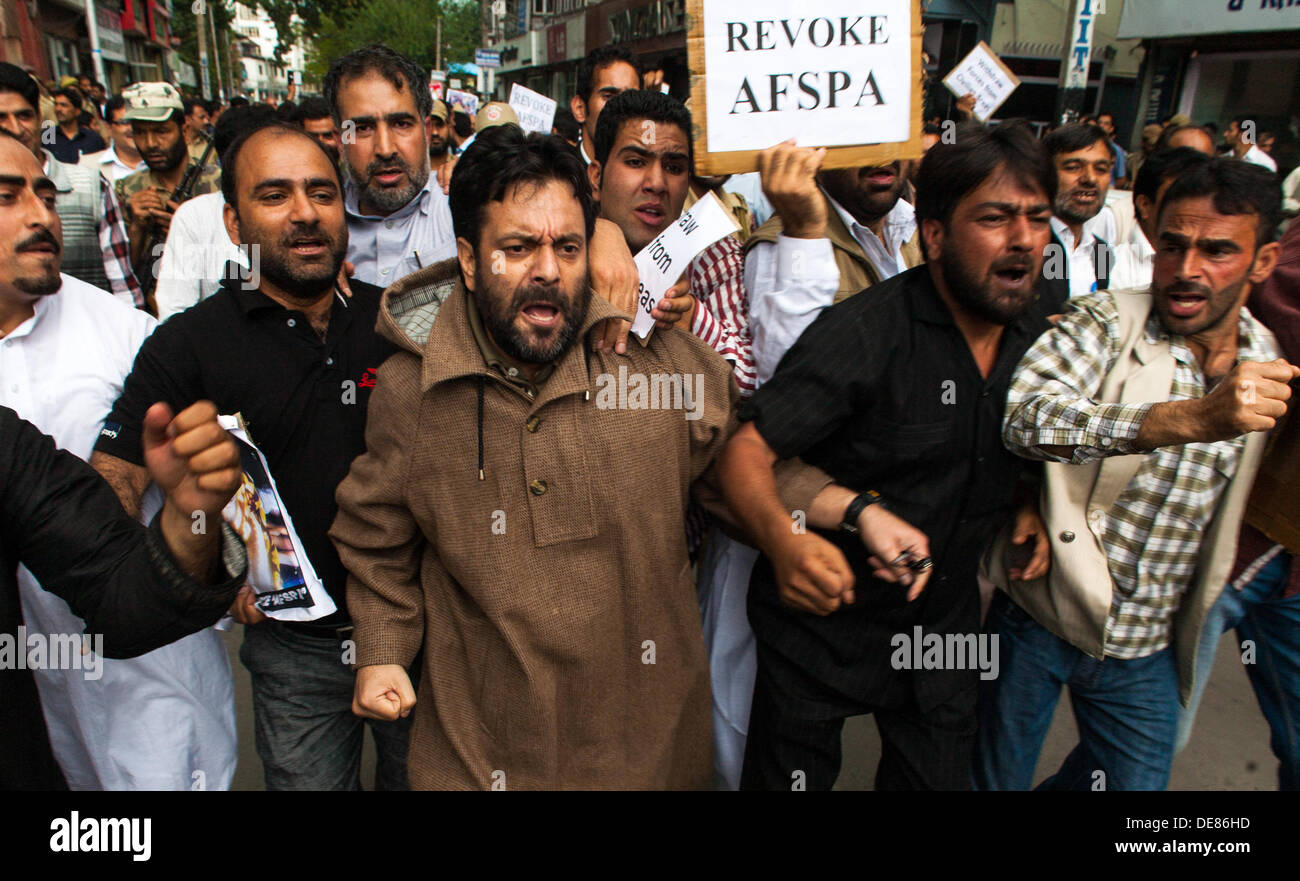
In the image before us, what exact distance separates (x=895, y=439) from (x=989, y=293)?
0.41 metres

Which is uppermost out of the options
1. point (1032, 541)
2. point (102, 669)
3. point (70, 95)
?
point (70, 95)

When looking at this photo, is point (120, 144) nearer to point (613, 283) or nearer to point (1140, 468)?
point (613, 283)

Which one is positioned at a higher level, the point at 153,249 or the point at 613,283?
the point at 153,249

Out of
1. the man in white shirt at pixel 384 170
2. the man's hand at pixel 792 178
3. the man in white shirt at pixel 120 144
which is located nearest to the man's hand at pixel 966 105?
the man in white shirt at pixel 384 170

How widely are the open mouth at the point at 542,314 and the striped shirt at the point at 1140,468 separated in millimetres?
1135

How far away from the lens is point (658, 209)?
2.81m

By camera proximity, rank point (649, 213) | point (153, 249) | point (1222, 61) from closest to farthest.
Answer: point (649, 213), point (153, 249), point (1222, 61)

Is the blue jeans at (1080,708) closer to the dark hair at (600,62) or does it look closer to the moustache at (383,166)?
the moustache at (383,166)

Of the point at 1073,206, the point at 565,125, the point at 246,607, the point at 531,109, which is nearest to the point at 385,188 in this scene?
the point at 246,607

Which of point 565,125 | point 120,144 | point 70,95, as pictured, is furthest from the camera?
point 70,95

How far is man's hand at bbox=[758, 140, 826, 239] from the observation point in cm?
204

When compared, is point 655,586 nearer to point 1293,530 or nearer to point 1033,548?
point 1033,548

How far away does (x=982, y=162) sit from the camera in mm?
1884

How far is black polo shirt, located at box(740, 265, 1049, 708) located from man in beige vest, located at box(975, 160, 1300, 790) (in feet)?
0.35
